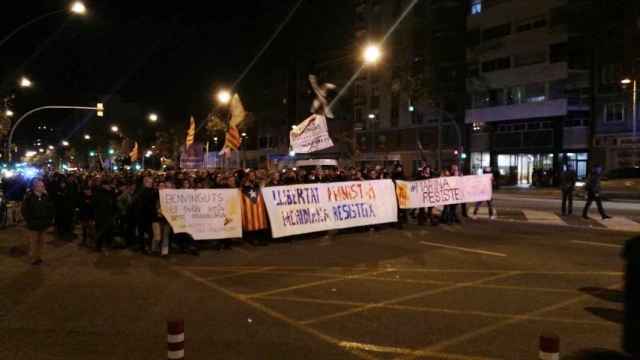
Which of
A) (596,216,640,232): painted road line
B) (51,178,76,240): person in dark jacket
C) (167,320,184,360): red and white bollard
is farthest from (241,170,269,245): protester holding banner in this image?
(596,216,640,232): painted road line

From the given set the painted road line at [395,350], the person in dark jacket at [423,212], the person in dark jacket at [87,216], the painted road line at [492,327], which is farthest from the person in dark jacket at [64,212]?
the painted road line at [492,327]

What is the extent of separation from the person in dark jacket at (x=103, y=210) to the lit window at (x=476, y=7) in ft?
148

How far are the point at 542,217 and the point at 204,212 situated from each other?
39.1 feet

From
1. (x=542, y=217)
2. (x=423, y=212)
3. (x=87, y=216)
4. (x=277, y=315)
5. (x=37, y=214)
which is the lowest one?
(x=277, y=315)

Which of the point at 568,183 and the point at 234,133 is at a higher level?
the point at 234,133

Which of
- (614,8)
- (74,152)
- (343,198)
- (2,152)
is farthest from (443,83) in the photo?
(74,152)

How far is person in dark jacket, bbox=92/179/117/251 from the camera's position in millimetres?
12445

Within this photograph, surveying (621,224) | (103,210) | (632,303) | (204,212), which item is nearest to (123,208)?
(103,210)

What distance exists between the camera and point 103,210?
1247 cm

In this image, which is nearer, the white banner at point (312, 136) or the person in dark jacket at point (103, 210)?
the person in dark jacket at point (103, 210)

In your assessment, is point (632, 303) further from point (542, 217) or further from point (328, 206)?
point (542, 217)

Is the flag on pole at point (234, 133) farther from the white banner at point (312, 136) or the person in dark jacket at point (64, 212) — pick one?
the person in dark jacket at point (64, 212)

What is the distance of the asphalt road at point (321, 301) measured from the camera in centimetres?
610

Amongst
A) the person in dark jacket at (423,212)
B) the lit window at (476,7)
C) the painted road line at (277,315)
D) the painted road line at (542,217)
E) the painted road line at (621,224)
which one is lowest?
the painted road line at (277,315)
